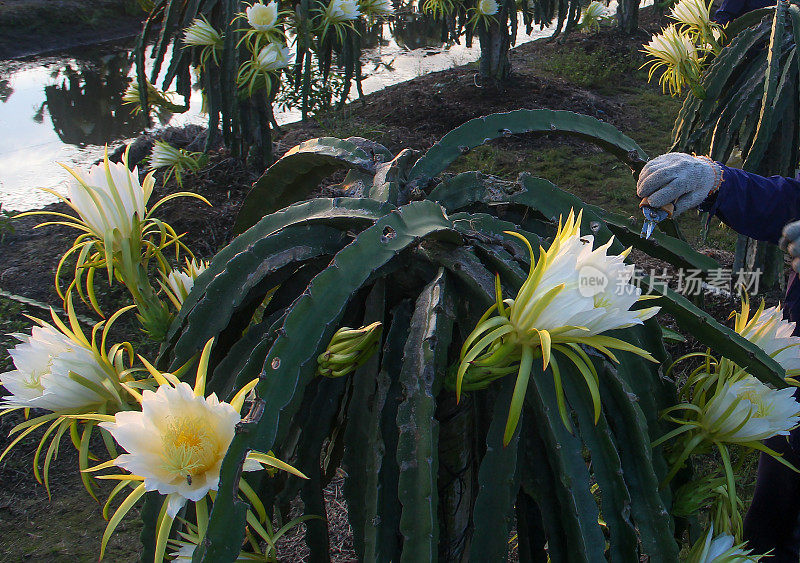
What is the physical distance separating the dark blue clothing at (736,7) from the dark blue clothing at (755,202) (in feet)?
4.49

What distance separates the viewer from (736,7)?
2.20 meters

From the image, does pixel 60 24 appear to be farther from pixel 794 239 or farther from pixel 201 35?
pixel 794 239

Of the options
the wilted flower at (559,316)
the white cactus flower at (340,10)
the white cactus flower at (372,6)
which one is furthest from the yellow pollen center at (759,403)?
the white cactus flower at (372,6)

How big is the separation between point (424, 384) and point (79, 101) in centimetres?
446

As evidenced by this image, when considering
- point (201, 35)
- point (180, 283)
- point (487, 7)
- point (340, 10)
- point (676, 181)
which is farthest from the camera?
point (487, 7)

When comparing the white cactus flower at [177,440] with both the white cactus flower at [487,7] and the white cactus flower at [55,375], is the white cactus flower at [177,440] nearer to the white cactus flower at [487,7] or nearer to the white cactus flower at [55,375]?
the white cactus flower at [55,375]

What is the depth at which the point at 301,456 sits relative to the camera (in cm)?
80

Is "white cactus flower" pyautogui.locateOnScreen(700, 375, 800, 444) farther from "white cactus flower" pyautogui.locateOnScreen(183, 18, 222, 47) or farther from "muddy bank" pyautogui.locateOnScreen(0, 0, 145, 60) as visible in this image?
"muddy bank" pyautogui.locateOnScreen(0, 0, 145, 60)

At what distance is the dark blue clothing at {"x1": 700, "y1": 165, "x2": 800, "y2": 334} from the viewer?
114 centimetres

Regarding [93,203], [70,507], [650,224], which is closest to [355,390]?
[93,203]

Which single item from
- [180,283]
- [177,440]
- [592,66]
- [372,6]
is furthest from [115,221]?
[592,66]

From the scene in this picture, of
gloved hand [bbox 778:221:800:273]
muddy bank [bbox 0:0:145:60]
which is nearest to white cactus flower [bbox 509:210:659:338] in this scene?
gloved hand [bbox 778:221:800:273]

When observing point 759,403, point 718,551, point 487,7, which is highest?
point 487,7

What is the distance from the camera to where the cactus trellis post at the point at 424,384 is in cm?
64
